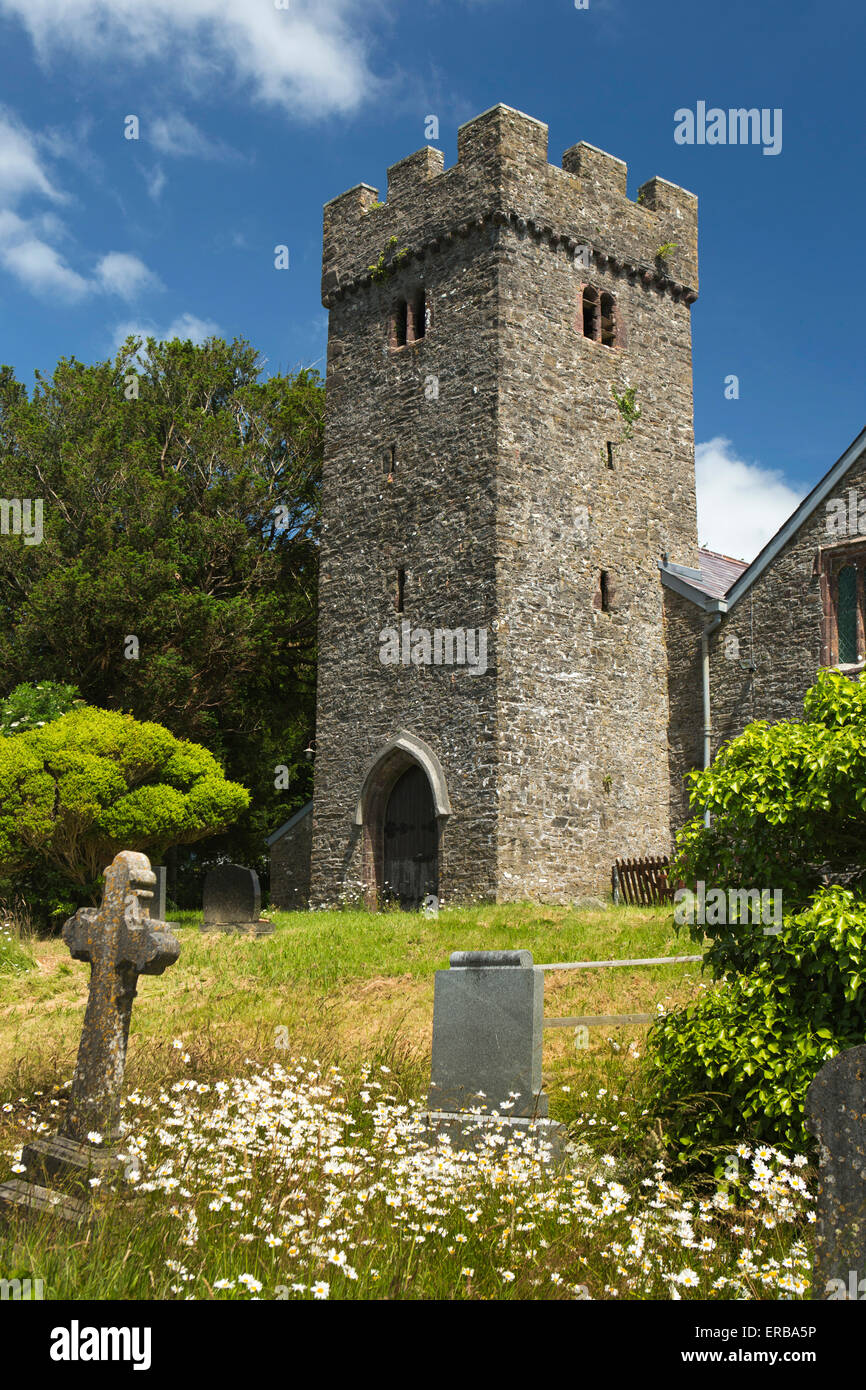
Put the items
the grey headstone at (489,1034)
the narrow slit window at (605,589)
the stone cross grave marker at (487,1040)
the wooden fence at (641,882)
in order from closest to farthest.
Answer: the stone cross grave marker at (487,1040) < the grey headstone at (489,1034) < the wooden fence at (641,882) < the narrow slit window at (605,589)

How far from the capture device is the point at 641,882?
1973 centimetres

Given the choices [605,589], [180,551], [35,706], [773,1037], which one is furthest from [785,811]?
[180,551]

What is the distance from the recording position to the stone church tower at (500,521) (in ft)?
64.7

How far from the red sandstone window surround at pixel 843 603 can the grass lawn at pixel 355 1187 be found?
30.6ft

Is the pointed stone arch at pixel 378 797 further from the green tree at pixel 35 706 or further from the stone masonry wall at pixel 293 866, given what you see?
the green tree at pixel 35 706

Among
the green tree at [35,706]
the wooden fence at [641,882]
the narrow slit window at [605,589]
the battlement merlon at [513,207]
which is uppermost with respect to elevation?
the battlement merlon at [513,207]

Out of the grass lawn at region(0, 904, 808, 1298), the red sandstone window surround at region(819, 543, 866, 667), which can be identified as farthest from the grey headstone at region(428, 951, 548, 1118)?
the red sandstone window surround at region(819, 543, 866, 667)

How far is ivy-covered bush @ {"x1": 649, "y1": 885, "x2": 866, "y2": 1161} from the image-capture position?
6.25 m

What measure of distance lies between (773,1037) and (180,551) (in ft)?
67.6

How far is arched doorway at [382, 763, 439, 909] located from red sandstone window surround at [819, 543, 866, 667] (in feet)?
24.3

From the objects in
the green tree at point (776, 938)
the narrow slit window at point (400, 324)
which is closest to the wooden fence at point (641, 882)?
the narrow slit window at point (400, 324)

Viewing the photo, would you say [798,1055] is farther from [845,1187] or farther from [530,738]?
[530,738]

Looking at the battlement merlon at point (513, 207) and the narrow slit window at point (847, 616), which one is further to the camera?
the battlement merlon at point (513, 207)

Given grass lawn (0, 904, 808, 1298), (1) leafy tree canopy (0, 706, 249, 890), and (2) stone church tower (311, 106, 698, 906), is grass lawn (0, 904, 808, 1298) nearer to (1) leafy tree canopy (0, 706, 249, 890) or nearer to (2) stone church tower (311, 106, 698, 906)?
(1) leafy tree canopy (0, 706, 249, 890)
